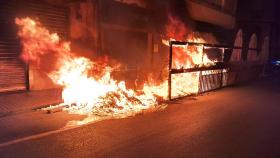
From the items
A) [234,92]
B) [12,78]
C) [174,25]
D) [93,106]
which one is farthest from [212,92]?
[12,78]

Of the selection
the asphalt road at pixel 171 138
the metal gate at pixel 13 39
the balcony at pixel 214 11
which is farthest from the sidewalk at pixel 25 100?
the balcony at pixel 214 11

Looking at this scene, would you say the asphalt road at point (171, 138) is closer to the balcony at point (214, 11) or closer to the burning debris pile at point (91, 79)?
the burning debris pile at point (91, 79)

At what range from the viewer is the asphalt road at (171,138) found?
4980mm

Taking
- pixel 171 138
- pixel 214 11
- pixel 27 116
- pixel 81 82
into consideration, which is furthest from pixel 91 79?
pixel 214 11

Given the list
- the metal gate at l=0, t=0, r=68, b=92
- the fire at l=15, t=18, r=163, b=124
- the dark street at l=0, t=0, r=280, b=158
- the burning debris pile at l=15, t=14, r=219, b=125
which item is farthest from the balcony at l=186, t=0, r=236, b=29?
the metal gate at l=0, t=0, r=68, b=92

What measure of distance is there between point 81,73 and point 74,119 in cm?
297

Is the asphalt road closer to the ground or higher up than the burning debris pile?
closer to the ground

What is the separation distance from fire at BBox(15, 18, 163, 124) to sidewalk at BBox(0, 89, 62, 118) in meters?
0.53

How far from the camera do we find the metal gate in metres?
9.70

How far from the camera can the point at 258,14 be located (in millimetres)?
28422

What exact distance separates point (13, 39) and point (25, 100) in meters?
2.49

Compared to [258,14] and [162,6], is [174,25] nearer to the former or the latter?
[162,6]

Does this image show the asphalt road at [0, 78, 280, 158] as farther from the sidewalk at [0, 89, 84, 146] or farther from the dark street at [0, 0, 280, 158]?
the sidewalk at [0, 89, 84, 146]

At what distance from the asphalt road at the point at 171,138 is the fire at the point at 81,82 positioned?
99cm
